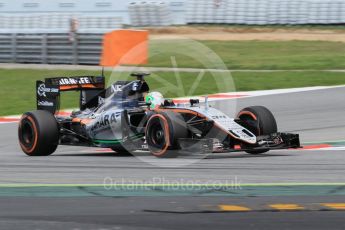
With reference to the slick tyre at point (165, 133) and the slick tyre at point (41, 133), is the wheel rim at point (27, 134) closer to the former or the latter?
the slick tyre at point (41, 133)

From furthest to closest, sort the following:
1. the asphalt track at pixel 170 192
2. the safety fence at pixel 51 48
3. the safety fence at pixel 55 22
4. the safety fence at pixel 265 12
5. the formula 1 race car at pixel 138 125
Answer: the safety fence at pixel 265 12 < the safety fence at pixel 55 22 < the safety fence at pixel 51 48 < the formula 1 race car at pixel 138 125 < the asphalt track at pixel 170 192

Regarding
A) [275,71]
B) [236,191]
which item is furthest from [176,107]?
[275,71]

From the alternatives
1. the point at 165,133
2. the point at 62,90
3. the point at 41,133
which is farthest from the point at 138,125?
the point at 62,90

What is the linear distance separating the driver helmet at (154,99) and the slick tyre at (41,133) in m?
1.45

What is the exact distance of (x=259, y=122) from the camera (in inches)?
436

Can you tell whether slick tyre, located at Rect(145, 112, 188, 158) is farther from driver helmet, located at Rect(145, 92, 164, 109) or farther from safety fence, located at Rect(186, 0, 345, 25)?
safety fence, located at Rect(186, 0, 345, 25)

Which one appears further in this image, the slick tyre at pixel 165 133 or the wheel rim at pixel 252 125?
the wheel rim at pixel 252 125

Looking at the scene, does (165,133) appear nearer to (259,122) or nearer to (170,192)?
(259,122)

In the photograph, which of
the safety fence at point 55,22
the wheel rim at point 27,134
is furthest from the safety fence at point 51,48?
the wheel rim at point 27,134

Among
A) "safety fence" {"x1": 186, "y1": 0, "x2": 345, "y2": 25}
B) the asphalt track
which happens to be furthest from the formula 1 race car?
"safety fence" {"x1": 186, "y1": 0, "x2": 345, "y2": 25}

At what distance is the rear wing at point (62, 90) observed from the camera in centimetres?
1258

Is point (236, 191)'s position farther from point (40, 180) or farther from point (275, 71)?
point (275, 71)

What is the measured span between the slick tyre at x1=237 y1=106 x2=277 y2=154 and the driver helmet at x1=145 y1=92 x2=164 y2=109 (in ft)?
3.96

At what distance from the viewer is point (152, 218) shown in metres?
6.50
